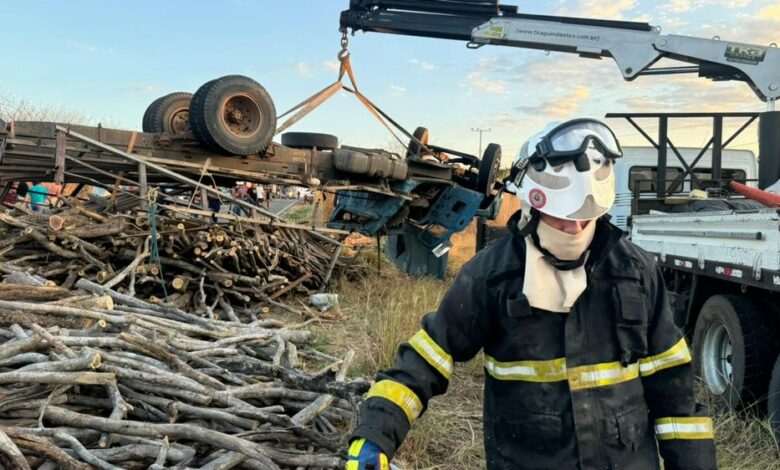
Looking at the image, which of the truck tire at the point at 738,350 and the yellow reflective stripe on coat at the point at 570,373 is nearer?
the yellow reflective stripe on coat at the point at 570,373

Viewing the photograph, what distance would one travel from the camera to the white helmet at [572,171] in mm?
1664

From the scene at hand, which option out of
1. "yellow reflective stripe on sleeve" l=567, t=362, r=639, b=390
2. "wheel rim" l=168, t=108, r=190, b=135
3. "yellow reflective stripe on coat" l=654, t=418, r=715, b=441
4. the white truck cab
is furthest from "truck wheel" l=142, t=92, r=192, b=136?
"yellow reflective stripe on coat" l=654, t=418, r=715, b=441

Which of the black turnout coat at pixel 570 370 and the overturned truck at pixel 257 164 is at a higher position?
the overturned truck at pixel 257 164

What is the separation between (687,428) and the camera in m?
1.71

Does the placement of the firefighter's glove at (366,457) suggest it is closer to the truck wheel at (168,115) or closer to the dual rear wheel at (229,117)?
the dual rear wheel at (229,117)

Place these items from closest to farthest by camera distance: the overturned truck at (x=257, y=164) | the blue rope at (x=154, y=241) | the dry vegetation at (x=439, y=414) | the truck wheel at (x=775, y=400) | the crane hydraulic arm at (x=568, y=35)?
the truck wheel at (x=775, y=400), the dry vegetation at (x=439, y=414), the blue rope at (x=154, y=241), the overturned truck at (x=257, y=164), the crane hydraulic arm at (x=568, y=35)

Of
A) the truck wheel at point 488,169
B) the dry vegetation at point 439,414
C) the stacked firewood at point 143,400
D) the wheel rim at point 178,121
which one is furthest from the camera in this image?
the truck wheel at point 488,169

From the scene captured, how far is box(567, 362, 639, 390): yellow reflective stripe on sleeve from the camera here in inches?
65.3

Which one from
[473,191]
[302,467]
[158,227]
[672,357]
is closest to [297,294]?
[158,227]

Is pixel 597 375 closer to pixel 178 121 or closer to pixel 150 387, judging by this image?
pixel 150 387

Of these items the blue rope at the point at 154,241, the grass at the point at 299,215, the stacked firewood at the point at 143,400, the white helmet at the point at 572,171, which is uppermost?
the white helmet at the point at 572,171

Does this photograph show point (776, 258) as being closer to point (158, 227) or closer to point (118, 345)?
point (118, 345)

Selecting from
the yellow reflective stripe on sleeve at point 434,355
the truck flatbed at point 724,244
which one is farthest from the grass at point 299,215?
the yellow reflective stripe on sleeve at point 434,355

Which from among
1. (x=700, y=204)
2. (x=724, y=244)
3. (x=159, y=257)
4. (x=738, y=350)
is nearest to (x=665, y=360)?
(x=738, y=350)
